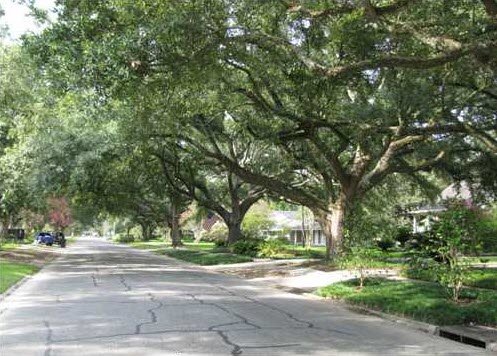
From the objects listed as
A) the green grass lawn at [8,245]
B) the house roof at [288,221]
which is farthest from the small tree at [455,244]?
the house roof at [288,221]

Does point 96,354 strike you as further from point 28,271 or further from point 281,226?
point 281,226

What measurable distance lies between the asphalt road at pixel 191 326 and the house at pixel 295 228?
174ft

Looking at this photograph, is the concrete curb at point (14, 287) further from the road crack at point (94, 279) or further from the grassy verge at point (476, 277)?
the grassy verge at point (476, 277)

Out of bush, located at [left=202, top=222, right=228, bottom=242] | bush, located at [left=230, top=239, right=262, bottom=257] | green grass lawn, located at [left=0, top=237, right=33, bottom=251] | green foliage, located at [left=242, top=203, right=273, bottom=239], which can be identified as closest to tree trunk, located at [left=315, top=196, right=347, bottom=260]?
bush, located at [left=230, top=239, right=262, bottom=257]

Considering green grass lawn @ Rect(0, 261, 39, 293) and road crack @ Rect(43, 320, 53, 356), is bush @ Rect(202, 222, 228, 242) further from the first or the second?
road crack @ Rect(43, 320, 53, 356)

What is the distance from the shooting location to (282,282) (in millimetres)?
22234

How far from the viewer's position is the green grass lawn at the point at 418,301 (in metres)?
12.4

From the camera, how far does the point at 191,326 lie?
11.3m

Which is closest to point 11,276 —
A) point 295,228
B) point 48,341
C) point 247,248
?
point 48,341

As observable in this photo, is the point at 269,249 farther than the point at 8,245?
No

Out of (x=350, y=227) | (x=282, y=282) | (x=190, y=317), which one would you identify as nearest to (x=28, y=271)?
(x=282, y=282)

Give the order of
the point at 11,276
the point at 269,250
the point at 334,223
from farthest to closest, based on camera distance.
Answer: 1. the point at 269,250
2. the point at 334,223
3. the point at 11,276

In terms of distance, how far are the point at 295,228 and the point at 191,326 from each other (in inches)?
2768

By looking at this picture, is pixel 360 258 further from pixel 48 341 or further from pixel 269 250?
pixel 269 250
